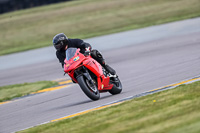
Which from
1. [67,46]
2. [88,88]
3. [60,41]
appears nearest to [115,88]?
[88,88]

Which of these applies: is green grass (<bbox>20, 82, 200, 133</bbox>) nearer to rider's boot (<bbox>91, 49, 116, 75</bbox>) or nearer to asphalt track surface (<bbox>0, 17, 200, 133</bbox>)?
asphalt track surface (<bbox>0, 17, 200, 133</bbox>)

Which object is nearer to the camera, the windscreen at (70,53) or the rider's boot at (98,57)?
the windscreen at (70,53)

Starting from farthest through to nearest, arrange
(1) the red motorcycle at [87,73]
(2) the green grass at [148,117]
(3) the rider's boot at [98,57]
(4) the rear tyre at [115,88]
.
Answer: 1. (4) the rear tyre at [115,88]
2. (3) the rider's boot at [98,57]
3. (1) the red motorcycle at [87,73]
4. (2) the green grass at [148,117]

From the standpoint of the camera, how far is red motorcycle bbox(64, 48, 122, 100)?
336 inches

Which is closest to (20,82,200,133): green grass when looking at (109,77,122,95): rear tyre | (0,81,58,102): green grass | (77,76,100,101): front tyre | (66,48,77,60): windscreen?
(77,76,100,101): front tyre

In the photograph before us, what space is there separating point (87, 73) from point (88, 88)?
31 cm

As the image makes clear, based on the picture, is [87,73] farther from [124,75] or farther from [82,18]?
[82,18]

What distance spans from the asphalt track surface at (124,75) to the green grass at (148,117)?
1271 mm

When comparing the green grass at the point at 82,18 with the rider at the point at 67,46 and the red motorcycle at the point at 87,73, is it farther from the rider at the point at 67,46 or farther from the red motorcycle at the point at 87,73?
the red motorcycle at the point at 87,73

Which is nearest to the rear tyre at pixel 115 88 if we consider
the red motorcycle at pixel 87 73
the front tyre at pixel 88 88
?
the red motorcycle at pixel 87 73

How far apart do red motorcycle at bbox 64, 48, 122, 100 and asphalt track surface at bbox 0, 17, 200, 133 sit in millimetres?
293

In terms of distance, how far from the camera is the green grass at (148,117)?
17.3ft

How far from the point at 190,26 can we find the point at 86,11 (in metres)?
14.4

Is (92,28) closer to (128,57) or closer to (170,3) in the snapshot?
(170,3)
